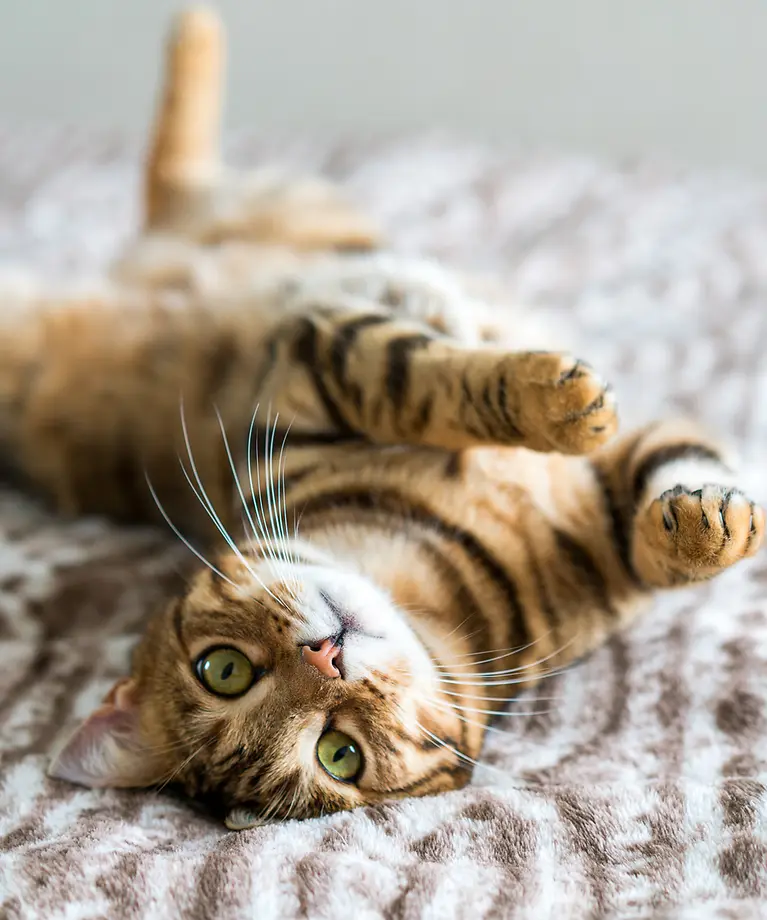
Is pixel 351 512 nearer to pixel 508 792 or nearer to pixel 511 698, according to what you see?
pixel 511 698

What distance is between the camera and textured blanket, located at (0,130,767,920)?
34.3 inches

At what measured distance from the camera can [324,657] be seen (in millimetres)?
1030

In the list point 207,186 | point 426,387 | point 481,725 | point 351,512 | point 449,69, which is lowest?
point 481,725

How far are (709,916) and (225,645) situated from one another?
573mm

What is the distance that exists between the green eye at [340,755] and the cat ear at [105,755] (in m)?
0.21

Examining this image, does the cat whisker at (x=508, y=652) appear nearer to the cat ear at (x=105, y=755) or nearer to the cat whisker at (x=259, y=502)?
the cat whisker at (x=259, y=502)

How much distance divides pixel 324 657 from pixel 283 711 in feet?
0.25

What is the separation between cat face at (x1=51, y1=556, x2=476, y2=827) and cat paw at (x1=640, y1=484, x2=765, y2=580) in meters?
0.32

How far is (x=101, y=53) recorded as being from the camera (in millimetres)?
3002

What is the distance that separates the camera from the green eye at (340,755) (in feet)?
3.46

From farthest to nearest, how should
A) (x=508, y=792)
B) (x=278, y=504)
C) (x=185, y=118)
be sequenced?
(x=185, y=118)
(x=278, y=504)
(x=508, y=792)

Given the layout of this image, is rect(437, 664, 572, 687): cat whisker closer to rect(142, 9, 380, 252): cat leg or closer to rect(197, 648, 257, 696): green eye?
rect(197, 648, 257, 696): green eye

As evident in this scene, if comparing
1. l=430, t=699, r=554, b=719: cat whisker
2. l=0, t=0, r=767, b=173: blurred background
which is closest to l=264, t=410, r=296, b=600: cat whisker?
l=430, t=699, r=554, b=719: cat whisker

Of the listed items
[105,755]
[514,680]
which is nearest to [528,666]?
[514,680]
